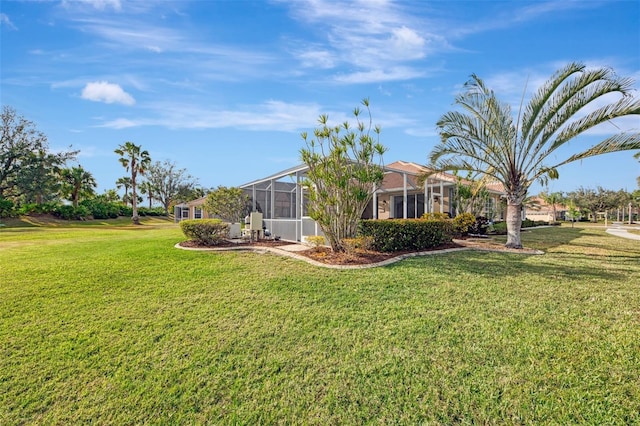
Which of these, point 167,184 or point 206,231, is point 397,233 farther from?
point 167,184

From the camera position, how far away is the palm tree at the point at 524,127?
8.82 meters

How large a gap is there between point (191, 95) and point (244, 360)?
989cm

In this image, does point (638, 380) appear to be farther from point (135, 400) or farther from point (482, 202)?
point (482, 202)

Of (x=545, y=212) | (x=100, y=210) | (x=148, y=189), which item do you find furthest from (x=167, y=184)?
(x=545, y=212)

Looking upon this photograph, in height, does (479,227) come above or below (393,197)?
below

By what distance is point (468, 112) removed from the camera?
11.0m

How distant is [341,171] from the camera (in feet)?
30.0

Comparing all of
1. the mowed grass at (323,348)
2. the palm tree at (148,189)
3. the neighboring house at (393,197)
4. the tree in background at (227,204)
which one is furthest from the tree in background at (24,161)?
the mowed grass at (323,348)

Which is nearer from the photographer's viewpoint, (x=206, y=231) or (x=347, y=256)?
(x=347, y=256)

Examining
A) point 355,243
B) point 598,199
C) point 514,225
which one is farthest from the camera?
point 598,199

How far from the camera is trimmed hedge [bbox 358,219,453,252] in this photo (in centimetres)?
939

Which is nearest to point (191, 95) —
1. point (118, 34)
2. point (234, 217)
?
point (118, 34)

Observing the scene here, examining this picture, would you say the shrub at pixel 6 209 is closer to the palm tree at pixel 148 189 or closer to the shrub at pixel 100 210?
the shrub at pixel 100 210

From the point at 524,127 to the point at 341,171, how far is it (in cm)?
669
